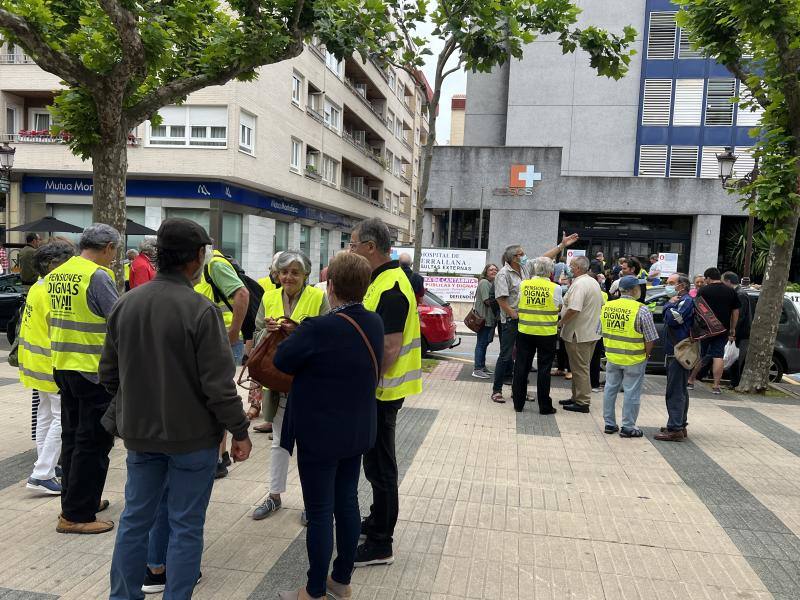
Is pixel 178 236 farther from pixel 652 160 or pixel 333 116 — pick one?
pixel 333 116

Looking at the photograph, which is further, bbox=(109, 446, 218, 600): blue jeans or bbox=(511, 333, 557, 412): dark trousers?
bbox=(511, 333, 557, 412): dark trousers

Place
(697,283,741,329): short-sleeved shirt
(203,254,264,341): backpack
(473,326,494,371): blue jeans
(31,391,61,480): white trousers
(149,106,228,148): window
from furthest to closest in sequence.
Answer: (149,106,228,148): window
(473,326,494,371): blue jeans
(697,283,741,329): short-sleeved shirt
(203,254,264,341): backpack
(31,391,61,480): white trousers

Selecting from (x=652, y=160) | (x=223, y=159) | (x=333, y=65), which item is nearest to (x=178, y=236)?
(x=223, y=159)

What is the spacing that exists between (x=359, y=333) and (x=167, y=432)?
0.95m

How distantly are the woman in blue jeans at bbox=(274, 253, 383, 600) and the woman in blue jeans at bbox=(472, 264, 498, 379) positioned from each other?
6.67 metres

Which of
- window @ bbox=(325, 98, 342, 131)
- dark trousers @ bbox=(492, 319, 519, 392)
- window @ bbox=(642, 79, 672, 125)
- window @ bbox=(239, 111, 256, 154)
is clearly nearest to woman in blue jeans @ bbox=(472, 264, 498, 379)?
dark trousers @ bbox=(492, 319, 519, 392)

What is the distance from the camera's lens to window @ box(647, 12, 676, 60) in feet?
82.8

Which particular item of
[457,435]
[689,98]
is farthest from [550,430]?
[689,98]

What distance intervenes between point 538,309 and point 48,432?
16.8 ft

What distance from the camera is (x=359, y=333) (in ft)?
9.75

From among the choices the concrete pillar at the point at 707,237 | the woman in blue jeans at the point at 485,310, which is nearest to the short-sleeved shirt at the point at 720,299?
the woman in blue jeans at the point at 485,310

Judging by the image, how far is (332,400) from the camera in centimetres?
294

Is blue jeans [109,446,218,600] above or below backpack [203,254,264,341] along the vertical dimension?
below

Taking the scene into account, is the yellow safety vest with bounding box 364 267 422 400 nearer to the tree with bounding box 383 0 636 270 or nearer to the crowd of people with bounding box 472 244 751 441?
the crowd of people with bounding box 472 244 751 441
